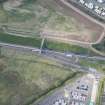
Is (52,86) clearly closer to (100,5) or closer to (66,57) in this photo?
(66,57)

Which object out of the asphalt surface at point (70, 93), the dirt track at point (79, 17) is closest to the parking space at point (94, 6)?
the dirt track at point (79, 17)

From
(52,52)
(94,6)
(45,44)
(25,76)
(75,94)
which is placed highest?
(94,6)

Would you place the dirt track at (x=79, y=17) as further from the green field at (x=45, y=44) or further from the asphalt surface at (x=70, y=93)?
the asphalt surface at (x=70, y=93)

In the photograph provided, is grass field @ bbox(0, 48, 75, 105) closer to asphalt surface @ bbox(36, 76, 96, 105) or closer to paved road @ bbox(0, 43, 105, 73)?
paved road @ bbox(0, 43, 105, 73)

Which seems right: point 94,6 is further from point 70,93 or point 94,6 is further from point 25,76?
point 25,76

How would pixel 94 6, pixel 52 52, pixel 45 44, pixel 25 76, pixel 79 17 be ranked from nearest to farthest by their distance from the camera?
pixel 25 76 → pixel 52 52 → pixel 45 44 → pixel 94 6 → pixel 79 17

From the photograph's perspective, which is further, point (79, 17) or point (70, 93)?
point (79, 17)

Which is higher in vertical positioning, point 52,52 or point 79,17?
point 79,17

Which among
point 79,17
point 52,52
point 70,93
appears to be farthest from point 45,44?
point 70,93
